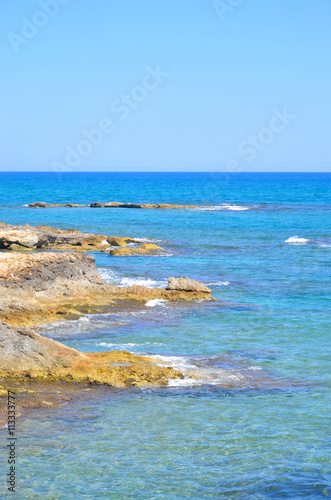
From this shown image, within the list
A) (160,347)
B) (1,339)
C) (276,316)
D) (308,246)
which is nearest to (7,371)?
(1,339)

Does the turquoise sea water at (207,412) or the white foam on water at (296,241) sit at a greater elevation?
the white foam on water at (296,241)

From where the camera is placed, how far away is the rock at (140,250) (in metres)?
38.2

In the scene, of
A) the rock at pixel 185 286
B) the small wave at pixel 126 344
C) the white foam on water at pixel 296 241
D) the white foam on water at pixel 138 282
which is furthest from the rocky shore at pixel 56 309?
the white foam on water at pixel 296 241

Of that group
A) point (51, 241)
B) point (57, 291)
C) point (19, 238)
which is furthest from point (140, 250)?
point (57, 291)

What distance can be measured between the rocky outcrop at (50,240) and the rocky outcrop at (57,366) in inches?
961

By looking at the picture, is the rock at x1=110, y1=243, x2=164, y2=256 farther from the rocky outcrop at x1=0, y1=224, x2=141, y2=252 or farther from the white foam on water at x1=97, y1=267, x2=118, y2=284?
the white foam on water at x1=97, y1=267, x2=118, y2=284

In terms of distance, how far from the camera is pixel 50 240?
40.8 metres

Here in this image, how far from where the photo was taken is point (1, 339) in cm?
1465

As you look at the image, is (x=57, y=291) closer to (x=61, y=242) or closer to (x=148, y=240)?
(x=61, y=242)

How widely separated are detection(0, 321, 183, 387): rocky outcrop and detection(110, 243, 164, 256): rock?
22.9 m

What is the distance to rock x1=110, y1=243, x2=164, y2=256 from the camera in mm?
38219

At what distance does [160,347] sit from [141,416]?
507 centimetres

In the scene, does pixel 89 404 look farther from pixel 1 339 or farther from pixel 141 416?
pixel 1 339

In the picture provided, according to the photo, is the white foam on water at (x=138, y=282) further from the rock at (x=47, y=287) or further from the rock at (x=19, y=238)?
the rock at (x=19, y=238)
